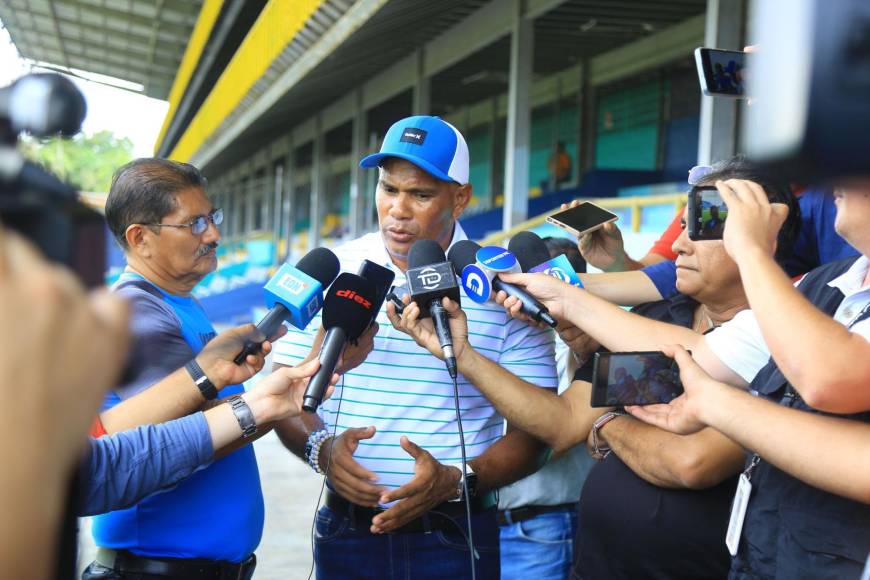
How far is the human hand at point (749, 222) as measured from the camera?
1.71 m

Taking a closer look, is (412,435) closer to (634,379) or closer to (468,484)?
(468,484)

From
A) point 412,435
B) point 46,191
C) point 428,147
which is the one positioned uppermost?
point 428,147

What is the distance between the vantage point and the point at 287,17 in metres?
11.9

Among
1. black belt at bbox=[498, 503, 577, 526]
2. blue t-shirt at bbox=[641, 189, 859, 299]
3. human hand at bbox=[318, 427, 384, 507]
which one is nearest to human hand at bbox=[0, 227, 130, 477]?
human hand at bbox=[318, 427, 384, 507]

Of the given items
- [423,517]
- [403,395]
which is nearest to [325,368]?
[403,395]

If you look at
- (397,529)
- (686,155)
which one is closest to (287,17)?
(686,155)

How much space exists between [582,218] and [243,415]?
60.5 inches

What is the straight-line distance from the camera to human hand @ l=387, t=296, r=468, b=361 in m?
2.29

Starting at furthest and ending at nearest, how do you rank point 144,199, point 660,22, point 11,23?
point 660,22 < point 144,199 < point 11,23

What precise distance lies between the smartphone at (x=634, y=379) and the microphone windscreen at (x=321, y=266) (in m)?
0.77

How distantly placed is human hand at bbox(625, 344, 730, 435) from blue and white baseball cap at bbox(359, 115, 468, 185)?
1.03 metres

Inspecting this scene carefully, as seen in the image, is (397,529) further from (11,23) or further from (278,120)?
(278,120)

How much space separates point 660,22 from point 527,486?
39.8 feet

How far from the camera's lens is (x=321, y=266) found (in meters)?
2.37
